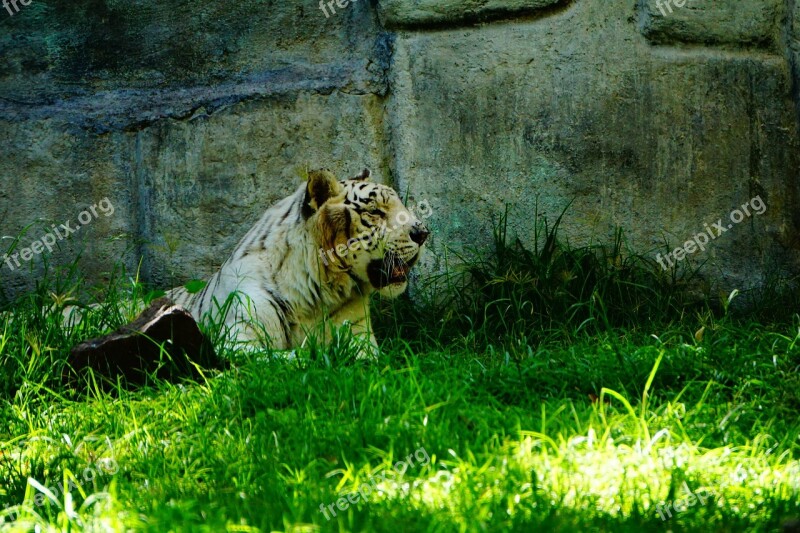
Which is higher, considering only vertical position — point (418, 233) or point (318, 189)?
point (318, 189)

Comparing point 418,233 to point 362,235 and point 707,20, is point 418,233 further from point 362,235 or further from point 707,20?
point 707,20

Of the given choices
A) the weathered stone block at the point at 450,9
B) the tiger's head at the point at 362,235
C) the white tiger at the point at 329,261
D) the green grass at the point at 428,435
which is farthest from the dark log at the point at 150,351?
the weathered stone block at the point at 450,9

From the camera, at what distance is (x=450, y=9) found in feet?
21.9

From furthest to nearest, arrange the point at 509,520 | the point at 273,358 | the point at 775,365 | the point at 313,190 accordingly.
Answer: the point at 313,190
the point at 273,358
the point at 775,365
the point at 509,520

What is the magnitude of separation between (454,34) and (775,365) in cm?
313

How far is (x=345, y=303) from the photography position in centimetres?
582

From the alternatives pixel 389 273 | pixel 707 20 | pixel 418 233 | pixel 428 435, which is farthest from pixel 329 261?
pixel 707 20

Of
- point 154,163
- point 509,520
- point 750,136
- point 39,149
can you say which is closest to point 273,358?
point 509,520

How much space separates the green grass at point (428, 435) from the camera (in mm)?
3348

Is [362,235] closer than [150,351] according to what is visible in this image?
No

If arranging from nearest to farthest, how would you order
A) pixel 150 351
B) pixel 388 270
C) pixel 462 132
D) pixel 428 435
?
pixel 428 435
pixel 150 351
pixel 388 270
pixel 462 132

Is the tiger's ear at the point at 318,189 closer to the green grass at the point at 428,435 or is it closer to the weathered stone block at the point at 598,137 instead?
the green grass at the point at 428,435

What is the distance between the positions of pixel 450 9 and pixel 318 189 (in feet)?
5.60

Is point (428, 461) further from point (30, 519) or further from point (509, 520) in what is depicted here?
point (30, 519)
